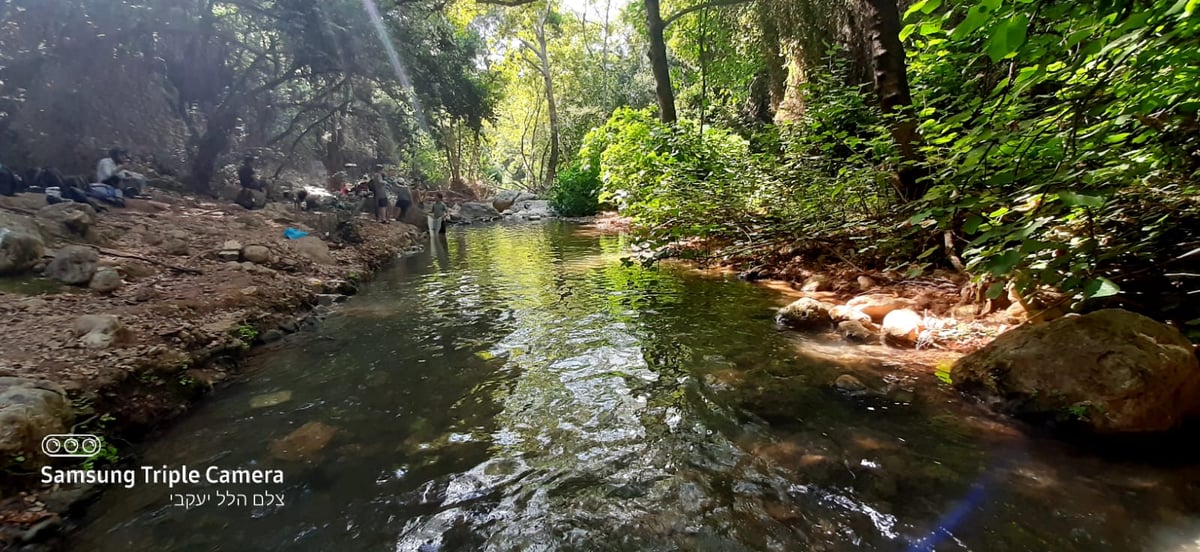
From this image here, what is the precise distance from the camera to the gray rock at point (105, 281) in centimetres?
537

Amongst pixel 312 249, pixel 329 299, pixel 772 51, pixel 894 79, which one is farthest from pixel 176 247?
pixel 772 51

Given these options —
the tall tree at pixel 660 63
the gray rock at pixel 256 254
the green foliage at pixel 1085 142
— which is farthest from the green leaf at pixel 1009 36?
the gray rock at pixel 256 254

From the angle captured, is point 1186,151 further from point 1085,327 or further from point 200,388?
point 200,388

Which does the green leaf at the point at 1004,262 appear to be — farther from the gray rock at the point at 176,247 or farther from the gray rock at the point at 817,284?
the gray rock at the point at 176,247

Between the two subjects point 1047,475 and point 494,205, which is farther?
point 494,205

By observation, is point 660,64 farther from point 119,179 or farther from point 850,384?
point 119,179

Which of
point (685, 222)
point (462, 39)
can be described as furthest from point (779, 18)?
point (462, 39)

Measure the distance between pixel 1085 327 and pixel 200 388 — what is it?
20.5 feet

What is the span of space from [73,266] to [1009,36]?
8258 millimetres

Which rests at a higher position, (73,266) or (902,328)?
(73,266)

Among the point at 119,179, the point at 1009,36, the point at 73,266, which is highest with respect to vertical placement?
the point at 119,179

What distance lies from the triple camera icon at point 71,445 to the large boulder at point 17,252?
13.1 ft

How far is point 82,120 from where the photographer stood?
1205 cm

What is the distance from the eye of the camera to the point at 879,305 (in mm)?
5207
